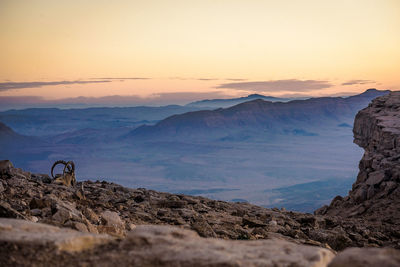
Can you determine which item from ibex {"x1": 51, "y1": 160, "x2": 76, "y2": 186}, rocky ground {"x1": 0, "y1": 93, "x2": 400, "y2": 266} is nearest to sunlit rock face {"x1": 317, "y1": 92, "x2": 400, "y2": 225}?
rocky ground {"x1": 0, "y1": 93, "x2": 400, "y2": 266}

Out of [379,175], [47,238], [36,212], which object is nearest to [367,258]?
[47,238]

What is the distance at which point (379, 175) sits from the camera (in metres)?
19.4

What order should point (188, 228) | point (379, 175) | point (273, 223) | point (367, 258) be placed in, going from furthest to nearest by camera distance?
point (379, 175) < point (273, 223) < point (188, 228) < point (367, 258)

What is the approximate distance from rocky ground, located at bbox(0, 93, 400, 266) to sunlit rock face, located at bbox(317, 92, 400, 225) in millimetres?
59

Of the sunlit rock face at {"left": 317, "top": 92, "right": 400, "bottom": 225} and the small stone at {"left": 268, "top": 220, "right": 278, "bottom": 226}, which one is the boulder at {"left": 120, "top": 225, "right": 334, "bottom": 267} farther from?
the sunlit rock face at {"left": 317, "top": 92, "right": 400, "bottom": 225}

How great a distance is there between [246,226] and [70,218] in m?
5.38

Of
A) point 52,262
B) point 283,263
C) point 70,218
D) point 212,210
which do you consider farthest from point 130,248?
point 212,210

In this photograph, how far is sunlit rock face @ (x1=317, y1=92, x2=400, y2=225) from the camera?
56.0 feet

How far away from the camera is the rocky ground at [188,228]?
15.0ft

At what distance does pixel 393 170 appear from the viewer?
1912 cm

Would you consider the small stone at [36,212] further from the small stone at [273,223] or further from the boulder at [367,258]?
the boulder at [367,258]

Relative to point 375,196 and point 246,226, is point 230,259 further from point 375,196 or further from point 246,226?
point 375,196

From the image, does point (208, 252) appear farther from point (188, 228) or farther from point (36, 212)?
point (36, 212)

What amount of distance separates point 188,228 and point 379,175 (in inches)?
524
